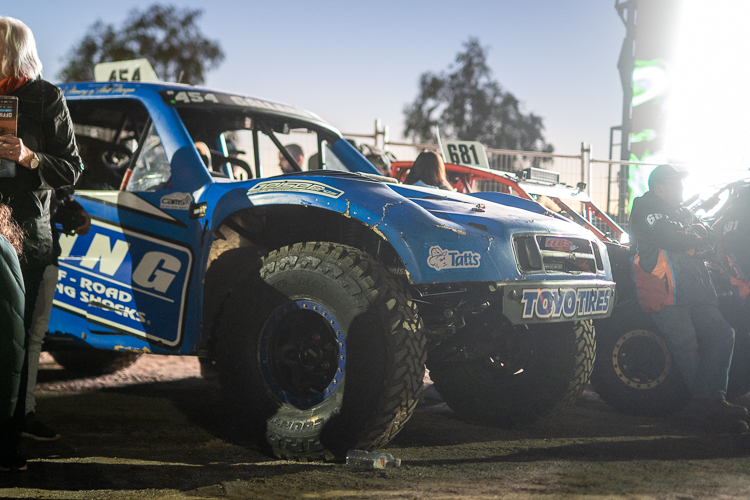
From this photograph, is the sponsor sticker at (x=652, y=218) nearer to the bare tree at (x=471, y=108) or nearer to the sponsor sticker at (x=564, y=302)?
the sponsor sticker at (x=564, y=302)

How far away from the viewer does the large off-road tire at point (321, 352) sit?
3049 mm

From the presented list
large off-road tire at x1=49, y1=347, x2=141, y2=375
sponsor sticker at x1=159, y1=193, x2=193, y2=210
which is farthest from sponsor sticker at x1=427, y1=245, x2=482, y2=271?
large off-road tire at x1=49, y1=347, x2=141, y2=375

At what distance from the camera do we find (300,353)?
3.30 meters

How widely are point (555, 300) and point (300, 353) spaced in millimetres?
1204

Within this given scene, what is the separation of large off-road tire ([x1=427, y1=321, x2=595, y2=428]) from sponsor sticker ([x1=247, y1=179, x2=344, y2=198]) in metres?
1.33

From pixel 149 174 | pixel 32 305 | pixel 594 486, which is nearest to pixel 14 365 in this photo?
pixel 32 305

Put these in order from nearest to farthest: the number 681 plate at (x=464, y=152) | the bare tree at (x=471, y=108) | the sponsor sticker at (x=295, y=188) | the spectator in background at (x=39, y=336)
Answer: the sponsor sticker at (x=295, y=188), the spectator in background at (x=39, y=336), the number 681 plate at (x=464, y=152), the bare tree at (x=471, y=108)

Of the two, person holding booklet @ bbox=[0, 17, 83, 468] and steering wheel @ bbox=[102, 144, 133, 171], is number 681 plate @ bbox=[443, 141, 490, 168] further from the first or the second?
person holding booklet @ bbox=[0, 17, 83, 468]

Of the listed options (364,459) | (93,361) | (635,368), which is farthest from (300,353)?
(93,361)

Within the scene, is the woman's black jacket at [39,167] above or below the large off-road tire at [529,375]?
above

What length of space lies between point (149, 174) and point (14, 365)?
4.74 feet

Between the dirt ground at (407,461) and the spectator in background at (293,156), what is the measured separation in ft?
5.84

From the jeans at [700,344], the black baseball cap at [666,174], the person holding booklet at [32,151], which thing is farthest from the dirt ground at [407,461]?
the black baseball cap at [666,174]

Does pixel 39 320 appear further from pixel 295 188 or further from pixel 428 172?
pixel 428 172
